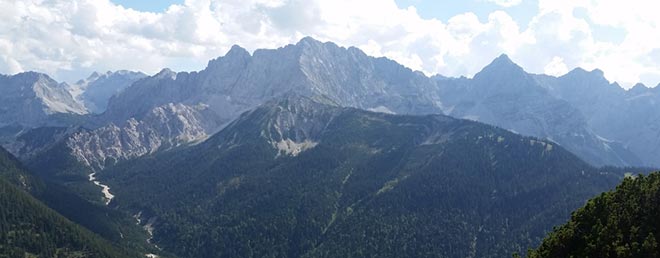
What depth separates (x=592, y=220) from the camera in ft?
284

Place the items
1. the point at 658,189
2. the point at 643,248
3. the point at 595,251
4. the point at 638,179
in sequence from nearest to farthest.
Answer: the point at 643,248 → the point at 595,251 → the point at 658,189 → the point at 638,179

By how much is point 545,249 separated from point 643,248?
17460 mm

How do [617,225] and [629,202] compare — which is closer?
[617,225]

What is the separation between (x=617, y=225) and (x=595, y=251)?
6316 millimetres

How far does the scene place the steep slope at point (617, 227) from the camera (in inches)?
2950

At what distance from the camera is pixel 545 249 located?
284 feet

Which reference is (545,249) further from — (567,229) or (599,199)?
(599,199)

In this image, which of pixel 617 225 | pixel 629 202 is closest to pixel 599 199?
pixel 629 202

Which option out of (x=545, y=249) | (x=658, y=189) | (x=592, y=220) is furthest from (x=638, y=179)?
(x=545, y=249)

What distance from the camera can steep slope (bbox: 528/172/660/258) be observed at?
246 feet

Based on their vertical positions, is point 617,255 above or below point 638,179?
below

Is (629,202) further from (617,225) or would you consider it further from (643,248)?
(643,248)

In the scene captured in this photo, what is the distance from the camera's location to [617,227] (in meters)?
80.3

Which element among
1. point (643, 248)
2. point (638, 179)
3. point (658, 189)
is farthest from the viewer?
point (638, 179)
